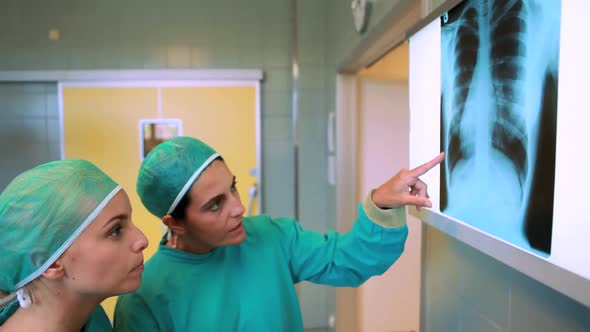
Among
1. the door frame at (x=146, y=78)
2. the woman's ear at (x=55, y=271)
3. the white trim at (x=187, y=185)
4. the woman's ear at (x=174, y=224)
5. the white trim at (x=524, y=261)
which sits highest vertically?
the door frame at (x=146, y=78)

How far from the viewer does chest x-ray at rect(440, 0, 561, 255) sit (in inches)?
19.5

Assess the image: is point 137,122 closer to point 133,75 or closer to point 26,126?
point 133,75

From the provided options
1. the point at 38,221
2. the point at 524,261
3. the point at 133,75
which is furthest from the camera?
the point at 133,75

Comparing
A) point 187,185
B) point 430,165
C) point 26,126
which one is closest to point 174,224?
point 187,185

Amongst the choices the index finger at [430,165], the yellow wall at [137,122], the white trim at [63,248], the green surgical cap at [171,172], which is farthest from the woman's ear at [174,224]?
the yellow wall at [137,122]

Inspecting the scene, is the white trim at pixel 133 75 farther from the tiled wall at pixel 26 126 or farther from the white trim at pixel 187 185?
the white trim at pixel 187 185

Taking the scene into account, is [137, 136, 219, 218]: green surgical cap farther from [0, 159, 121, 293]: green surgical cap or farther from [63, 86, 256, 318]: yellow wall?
[63, 86, 256, 318]: yellow wall

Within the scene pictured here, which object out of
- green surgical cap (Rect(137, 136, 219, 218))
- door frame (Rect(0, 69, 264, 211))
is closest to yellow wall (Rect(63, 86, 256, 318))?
door frame (Rect(0, 69, 264, 211))

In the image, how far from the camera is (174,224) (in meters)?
0.99

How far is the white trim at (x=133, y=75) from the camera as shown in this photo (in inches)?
102

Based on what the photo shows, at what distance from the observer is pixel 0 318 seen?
74cm

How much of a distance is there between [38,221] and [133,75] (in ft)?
7.07

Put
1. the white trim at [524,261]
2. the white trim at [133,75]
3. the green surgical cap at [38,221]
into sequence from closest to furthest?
the white trim at [524,261]
the green surgical cap at [38,221]
the white trim at [133,75]

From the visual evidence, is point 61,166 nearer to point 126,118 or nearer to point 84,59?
point 126,118
